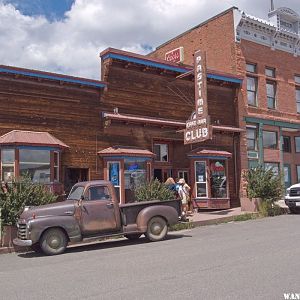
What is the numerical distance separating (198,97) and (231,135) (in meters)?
4.25

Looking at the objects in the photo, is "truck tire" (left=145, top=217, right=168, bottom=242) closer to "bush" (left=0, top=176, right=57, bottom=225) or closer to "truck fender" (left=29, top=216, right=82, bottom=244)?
"truck fender" (left=29, top=216, right=82, bottom=244)

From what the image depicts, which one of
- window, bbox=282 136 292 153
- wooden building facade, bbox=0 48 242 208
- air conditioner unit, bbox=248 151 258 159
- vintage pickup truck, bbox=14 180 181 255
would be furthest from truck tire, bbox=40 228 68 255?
window, bbox=282 136 292 153

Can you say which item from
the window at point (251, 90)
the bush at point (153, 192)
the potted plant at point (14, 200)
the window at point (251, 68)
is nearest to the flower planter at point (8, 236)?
the potted plant at point (14, 200)

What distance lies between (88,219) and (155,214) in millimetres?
2098

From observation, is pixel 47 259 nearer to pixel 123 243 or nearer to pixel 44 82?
pixel 123 243

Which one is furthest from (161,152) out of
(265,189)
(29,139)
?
(29,139)

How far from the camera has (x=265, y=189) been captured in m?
20.8

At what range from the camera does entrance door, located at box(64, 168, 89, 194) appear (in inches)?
741

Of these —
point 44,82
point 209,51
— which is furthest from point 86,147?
point 209,51

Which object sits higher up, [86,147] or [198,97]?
[198,97]

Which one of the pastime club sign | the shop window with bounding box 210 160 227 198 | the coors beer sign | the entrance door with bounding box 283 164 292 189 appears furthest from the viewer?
the entrance door with bounding box 283 164 292 189

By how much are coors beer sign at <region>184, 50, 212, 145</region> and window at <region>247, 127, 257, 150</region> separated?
5.59 m

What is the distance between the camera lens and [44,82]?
18.5 meters

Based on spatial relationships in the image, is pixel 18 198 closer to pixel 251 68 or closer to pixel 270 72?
pixel 251 68
